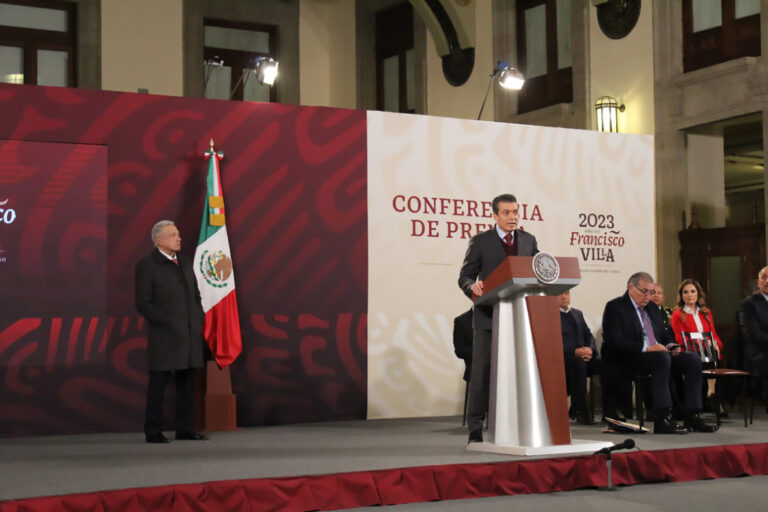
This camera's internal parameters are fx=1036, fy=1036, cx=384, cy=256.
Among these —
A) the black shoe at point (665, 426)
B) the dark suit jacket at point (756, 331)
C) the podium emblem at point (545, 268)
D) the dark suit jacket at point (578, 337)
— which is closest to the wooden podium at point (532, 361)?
the podium emblem at point (545, 268)

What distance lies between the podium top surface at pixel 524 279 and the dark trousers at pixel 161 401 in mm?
2062

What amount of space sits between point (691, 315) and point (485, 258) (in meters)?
2.64

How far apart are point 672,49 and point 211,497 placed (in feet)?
26.3

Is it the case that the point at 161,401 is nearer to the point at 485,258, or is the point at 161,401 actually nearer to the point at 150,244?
the point at 150,244

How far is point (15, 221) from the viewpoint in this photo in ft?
21.5

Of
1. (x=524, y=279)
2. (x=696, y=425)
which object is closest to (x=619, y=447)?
(x=524, y=279)

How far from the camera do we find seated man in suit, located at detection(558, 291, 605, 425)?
6985 millimetres

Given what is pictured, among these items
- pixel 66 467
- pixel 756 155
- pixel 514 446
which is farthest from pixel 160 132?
pixel 756 155

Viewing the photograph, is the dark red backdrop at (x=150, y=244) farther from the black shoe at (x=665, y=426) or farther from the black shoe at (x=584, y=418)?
the black shoe at (x=665, y=426)

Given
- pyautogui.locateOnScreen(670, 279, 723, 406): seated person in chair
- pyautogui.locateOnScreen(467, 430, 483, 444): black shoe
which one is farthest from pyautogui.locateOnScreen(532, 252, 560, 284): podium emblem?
pyautogui.locateOnScreen(670, 279, 723, 406): seated person in chair

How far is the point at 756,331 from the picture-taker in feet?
23.0

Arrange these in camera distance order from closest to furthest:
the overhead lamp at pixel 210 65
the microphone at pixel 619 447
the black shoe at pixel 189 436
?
the microphone at pixel 619 447
the black shoe at pixel 189 436
the overhead lamp at pixel 210 65

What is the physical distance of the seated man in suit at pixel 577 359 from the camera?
22.9ft

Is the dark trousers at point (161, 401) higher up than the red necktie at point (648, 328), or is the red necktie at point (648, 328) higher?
the red necktie at point (648, 328)
